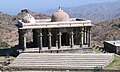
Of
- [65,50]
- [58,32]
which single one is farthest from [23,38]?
[65,50]

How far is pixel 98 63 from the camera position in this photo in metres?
39.2

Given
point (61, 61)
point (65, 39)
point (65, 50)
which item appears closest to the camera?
point (61, 61)

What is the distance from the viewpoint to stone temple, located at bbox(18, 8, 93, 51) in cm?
4447

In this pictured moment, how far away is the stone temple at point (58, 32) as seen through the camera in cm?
4447

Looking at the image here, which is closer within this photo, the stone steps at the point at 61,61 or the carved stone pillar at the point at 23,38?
the stone steps at the point at 61,61

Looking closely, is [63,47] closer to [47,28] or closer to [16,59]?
[47,28]

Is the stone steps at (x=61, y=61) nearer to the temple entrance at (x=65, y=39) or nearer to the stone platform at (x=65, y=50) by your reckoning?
the stone platform at (x=65, y=50)

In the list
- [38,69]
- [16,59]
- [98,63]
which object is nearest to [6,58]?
[16,59]

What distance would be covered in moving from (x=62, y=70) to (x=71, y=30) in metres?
7.73

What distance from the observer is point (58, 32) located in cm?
4503

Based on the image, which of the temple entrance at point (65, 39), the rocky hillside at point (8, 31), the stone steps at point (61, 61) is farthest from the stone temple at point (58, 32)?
the rocky hillside at point (8, 31)

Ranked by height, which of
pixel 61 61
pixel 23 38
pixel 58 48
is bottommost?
pixel 61 61

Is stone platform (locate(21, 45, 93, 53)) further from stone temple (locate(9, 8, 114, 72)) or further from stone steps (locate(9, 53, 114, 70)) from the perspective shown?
stone steps (locate(9, 53, 114, 70))

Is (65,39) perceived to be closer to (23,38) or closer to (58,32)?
(58,32)
